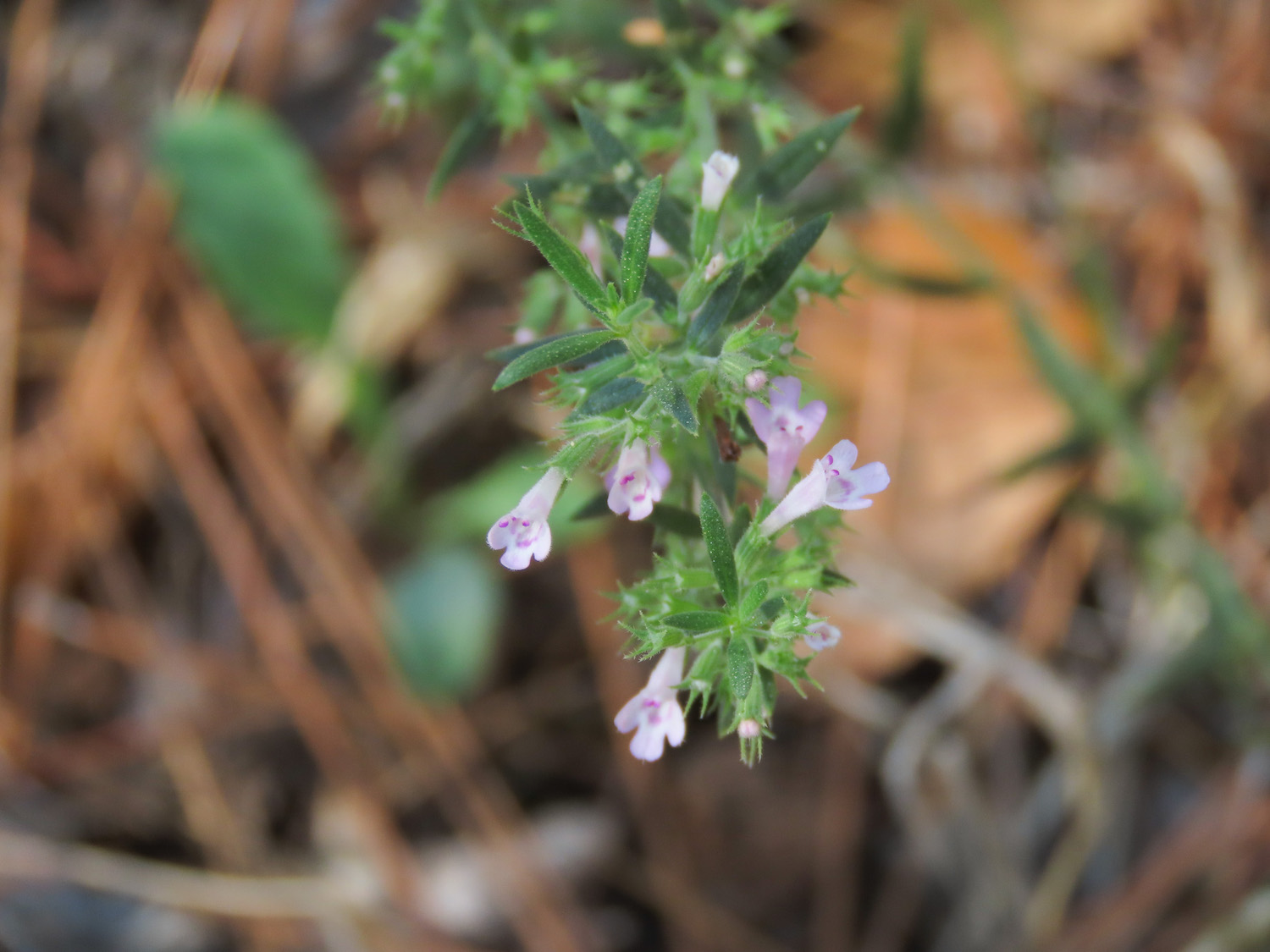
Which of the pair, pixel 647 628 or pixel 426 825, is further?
pixel 426 825

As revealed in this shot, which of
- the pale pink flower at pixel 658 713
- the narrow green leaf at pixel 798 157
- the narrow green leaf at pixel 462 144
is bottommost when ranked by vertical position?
the pale pink flower at pixel 658 713

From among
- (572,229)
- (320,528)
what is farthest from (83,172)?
(572,229)

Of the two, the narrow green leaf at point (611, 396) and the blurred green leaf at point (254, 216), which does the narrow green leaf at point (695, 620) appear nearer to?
the narrow green leaf at point (611, 396)

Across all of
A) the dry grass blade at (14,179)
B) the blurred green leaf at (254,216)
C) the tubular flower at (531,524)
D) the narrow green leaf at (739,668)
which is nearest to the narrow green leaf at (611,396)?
the tubular flower at (531,524)

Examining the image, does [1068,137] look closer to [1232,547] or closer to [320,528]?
[1232,547]

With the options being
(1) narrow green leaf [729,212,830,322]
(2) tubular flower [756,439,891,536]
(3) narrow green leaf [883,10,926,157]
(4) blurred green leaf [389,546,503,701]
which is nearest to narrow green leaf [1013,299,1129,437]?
(3) narrow green leaf [883,10,926,157]

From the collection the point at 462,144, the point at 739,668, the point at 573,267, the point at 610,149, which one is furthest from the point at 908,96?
the point at 739,668
